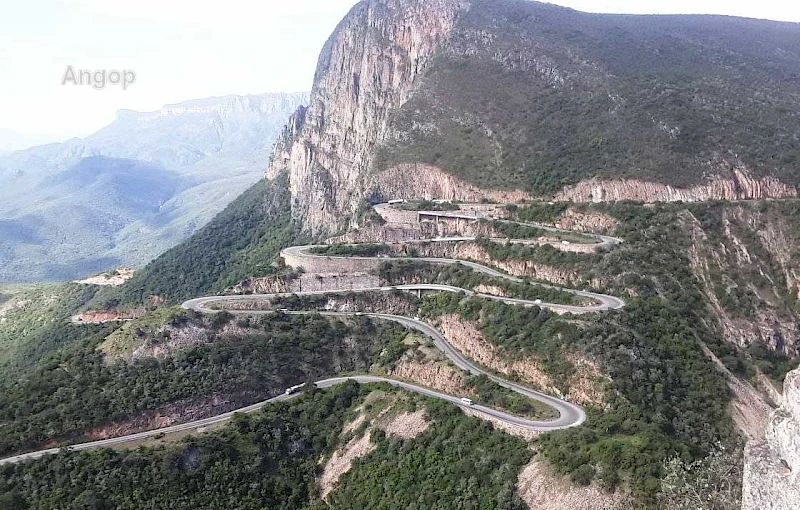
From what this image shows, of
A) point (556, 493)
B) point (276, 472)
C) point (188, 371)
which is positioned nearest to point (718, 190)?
point (556, 493)

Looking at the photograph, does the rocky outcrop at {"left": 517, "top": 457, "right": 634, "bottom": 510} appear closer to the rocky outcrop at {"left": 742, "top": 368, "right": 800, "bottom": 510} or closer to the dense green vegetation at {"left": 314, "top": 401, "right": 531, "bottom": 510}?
the dense green vegetation at {"left": 314, "top": 401, "right": 531, "bottom": 510}

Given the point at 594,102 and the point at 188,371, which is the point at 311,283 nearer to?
the point at 188,371

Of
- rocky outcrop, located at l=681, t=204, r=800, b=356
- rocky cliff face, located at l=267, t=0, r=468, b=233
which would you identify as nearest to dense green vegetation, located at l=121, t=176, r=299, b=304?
rocky cliff face, located at l=267, t=0, r=468, b=233

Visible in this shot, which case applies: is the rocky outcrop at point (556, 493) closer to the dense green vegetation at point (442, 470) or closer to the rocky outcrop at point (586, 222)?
the dense green vegetation at point (442, 470)

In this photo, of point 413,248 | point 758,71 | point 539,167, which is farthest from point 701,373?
point 758,71

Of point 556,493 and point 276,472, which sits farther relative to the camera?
point 276,472

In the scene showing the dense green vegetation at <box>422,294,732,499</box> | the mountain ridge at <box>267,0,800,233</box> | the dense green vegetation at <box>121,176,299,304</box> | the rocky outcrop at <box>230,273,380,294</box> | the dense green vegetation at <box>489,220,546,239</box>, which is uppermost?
the mountain ridge at <box>267,0,800,233</box>

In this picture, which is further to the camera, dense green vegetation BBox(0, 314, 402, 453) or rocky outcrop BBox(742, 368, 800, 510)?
dense green vegetation BBox(0, 314, 402, 453)

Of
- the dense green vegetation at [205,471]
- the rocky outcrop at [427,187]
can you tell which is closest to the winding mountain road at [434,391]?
the dense green vegetation at [205,471]
